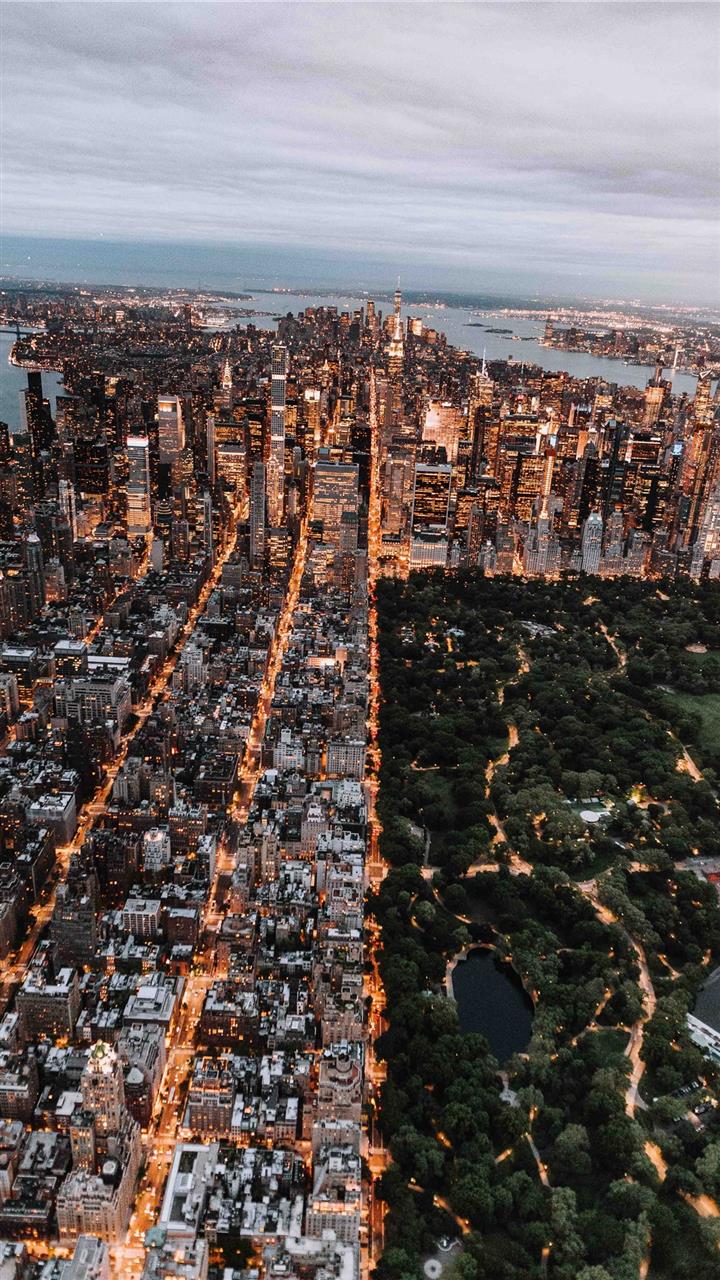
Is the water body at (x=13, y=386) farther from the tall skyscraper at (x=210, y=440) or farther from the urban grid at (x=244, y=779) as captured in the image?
the tall skyscraper at (x=210, y=440)

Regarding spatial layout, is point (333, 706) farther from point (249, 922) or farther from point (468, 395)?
point (468, 395)

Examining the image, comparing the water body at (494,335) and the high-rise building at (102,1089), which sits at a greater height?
the water body at (494,335)

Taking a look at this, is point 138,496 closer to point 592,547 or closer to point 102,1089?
point 592,547

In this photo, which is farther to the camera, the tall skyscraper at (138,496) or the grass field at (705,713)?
the tall skyscraper at (138,496)

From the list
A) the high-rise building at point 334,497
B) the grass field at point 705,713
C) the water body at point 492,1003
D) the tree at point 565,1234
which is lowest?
the water body at point 492,1003

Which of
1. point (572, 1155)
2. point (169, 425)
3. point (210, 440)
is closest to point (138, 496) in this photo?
point (169, 425)

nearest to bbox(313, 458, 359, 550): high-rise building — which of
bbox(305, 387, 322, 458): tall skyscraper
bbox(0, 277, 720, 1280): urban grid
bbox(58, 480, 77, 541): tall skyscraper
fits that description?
bbox(0, 277, 720, 1280): urban grid

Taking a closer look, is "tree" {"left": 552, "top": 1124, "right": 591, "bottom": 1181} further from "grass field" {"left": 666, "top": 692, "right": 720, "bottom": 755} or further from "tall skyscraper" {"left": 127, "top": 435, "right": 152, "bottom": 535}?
"tall skyscraper" {"left": 127, "top": 435, "right": 152, "bottom": 535}

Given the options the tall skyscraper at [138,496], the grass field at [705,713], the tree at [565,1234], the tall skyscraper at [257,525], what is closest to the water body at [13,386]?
the tall skyscraper at [138,496]
